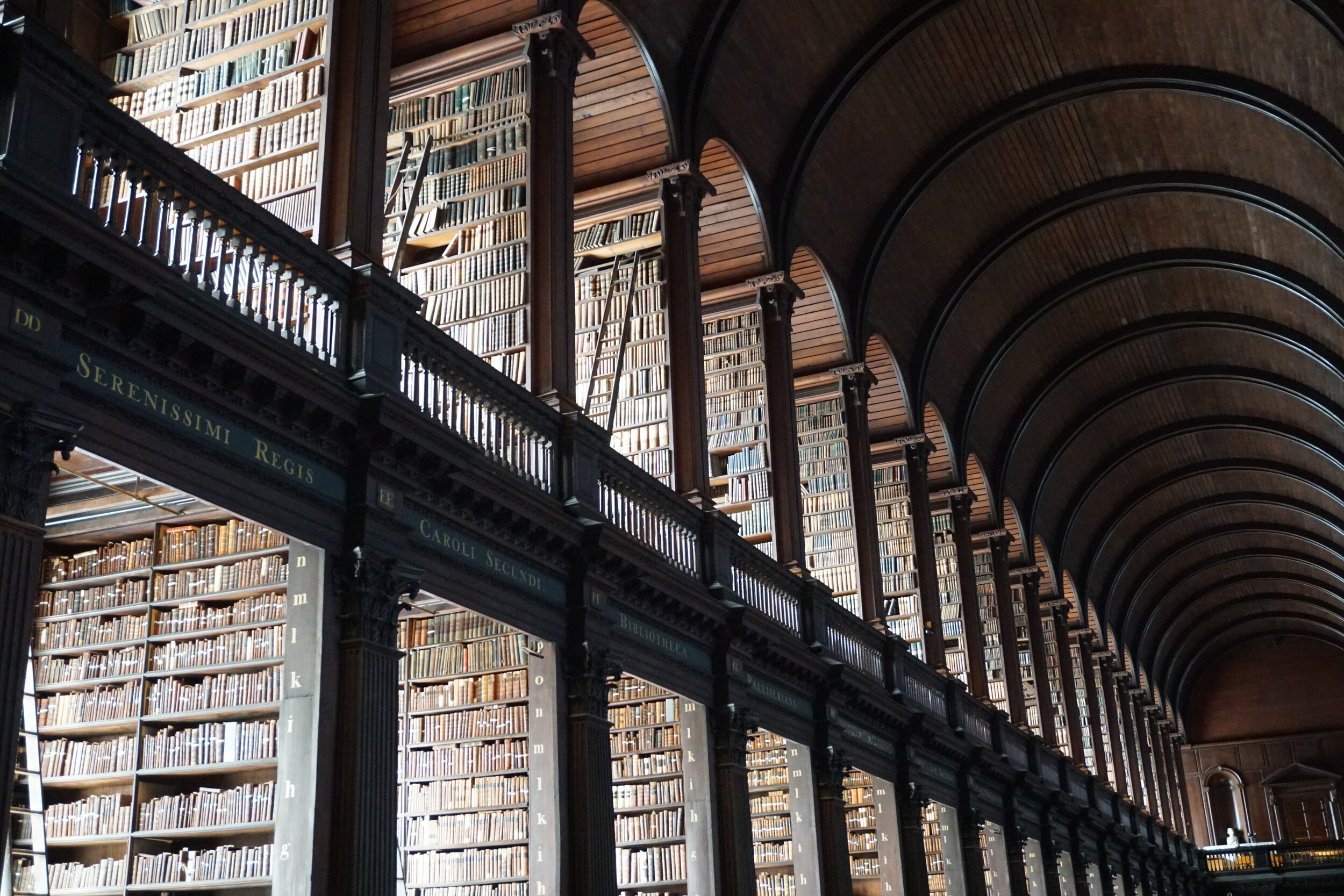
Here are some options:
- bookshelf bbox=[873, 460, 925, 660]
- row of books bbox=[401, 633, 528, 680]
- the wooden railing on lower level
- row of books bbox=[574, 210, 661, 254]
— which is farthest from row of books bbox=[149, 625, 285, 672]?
the wooden railing on lower level

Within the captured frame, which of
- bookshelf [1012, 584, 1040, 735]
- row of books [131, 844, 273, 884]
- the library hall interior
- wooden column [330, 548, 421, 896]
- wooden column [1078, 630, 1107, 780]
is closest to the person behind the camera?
the library hall interior

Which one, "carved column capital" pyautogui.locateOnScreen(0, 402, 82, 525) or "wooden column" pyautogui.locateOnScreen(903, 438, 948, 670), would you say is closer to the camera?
"carved column capital" pyautogui.locateOnScreen(0, 402, 82, 525)

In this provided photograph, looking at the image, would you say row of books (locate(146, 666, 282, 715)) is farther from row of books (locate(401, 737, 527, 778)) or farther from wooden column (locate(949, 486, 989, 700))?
wooden column (locate(949, 486, 989, 700))

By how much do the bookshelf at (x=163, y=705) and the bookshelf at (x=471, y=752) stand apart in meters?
1.03

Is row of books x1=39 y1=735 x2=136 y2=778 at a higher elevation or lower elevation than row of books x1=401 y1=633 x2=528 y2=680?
lower

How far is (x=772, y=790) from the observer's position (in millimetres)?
12453

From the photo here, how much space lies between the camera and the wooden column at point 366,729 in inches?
241

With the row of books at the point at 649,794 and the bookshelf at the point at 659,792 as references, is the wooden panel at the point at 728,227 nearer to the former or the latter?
the bookshelf at the point at 659,792

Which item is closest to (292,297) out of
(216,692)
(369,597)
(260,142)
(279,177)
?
(279,177)

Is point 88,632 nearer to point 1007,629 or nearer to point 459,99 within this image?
point 459,99

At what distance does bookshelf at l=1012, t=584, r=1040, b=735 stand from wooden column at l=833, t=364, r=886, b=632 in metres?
6.82

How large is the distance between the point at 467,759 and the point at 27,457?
14.5ft

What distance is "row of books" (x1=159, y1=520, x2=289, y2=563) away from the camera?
24.8 ft

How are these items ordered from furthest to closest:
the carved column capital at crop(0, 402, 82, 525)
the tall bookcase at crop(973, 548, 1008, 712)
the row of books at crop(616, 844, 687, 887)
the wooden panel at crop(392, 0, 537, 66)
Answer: the tall bookcase at crop(973, 548, 1008, 712)
the row of books at crop(616, 844, 687, 887)
the wooden panel at crop(392, 0, 537, 66)
the carved column capital at crop(0, 402, 82, 525)
